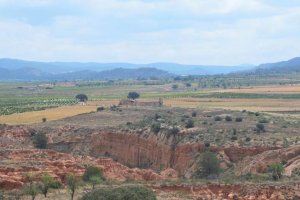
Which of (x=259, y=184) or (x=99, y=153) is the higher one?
(x=259, y=184)

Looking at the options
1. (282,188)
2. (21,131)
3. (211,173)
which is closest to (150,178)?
(211,173)

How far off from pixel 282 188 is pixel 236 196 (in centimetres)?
A: 247

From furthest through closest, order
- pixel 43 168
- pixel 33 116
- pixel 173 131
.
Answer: pixel 33 116 < pixel 173 131 < pixel 43 168

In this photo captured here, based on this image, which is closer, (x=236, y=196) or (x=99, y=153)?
(x=236, y=196)

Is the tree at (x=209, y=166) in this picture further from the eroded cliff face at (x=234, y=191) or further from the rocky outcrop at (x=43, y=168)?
the eroded cliff face at (x=234, y=191)

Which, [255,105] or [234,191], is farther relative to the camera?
[255,105]

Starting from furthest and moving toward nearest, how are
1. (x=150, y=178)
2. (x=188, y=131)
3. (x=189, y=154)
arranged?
1. (x=188, y=131)
2. (x=189, y=154)
3. (x=150, y=178)

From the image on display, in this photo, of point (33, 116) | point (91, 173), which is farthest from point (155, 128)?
point (33, 116)

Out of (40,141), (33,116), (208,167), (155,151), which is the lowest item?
(33,116)

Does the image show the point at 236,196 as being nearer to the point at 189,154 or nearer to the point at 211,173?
the point at 211,173

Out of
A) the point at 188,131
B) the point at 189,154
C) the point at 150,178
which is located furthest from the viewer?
the point at 188,131

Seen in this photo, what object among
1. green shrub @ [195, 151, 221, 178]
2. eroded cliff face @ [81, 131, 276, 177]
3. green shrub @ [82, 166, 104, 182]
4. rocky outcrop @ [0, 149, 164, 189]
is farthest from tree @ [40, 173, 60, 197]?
eroded cliff face @ [81, 131, 276, 177]

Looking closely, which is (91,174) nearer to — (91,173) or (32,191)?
(91,173)

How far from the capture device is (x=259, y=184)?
31.5 meters
